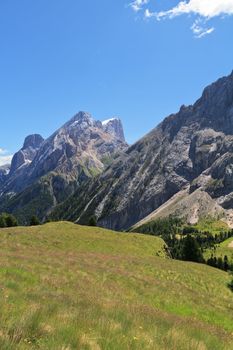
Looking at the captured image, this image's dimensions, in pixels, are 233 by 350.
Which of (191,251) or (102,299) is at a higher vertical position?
(102,299)

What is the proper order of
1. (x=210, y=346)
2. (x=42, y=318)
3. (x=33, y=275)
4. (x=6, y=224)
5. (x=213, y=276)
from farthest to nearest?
(x=6, y=224)
(x=213, y=276)
(x=33, y=275)
(x=210, y=346)
(x=42, y=318)

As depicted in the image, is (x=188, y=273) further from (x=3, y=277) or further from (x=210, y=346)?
(x=210, y=346)

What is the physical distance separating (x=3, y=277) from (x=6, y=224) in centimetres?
9101

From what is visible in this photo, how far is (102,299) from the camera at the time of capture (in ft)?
58.8

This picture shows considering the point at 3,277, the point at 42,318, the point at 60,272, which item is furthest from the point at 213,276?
the point at 42,318

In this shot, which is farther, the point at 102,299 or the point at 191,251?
the point at 191,251

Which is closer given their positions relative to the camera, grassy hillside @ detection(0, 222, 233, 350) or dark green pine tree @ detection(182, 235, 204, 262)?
grassy hillside @ detection(0, 222, 233, 350)

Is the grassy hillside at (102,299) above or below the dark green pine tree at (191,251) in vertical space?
above

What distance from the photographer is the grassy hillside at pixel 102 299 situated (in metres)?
9.73

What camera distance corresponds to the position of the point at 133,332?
11.0 meters

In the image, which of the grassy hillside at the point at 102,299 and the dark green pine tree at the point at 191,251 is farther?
the dark green pine tree at the point at 191,251

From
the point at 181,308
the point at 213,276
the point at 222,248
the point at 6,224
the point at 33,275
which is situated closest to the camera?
the point at 33,275

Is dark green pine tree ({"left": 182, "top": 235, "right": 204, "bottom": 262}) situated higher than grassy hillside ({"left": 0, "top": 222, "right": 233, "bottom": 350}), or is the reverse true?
grassy hillside ({"left": 0, "top": 222, "right": 233, "bottom": 350})

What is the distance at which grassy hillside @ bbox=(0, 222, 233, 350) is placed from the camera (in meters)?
9.73
